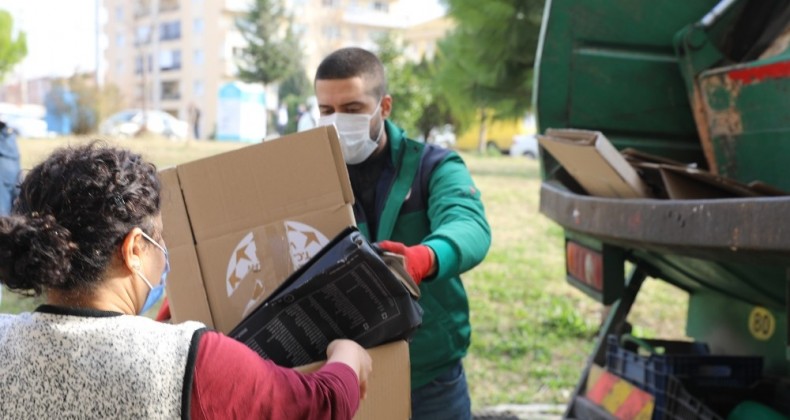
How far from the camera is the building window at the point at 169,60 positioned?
2513 inches

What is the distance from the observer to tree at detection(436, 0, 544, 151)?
1194cm

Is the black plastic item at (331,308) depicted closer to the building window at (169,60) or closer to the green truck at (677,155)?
the green truck at (677,155)

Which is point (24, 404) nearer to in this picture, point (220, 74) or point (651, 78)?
point (651, 78)

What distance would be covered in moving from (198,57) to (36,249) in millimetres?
62455

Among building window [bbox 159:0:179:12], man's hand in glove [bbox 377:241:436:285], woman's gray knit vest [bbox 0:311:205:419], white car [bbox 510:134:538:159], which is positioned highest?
building window [bbox 159:0:179:12]

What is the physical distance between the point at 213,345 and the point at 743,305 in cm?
226

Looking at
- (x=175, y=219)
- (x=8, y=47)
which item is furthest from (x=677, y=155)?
(x=8, y=47)

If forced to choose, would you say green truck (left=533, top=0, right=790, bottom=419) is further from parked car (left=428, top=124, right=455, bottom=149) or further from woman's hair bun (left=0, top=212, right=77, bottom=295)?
parked car (left=428, top=124, right=455, bottom=149)

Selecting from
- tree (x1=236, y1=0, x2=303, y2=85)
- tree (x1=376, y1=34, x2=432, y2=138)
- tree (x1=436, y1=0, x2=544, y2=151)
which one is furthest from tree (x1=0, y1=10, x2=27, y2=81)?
tree (x1=436, y1=0, x2=544, y2=151)

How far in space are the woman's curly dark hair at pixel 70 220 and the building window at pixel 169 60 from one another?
64.0m

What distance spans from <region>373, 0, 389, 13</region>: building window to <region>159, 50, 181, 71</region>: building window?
15.6 m

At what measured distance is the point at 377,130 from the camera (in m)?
2.78

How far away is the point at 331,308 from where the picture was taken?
1947mm

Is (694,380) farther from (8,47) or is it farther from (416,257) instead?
(8,47)
